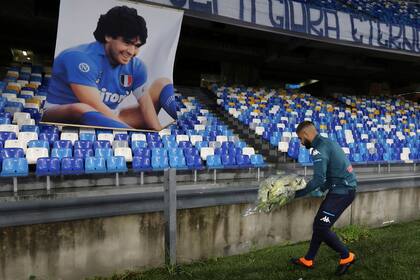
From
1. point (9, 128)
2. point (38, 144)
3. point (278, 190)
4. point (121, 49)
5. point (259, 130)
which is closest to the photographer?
point (278, 190)

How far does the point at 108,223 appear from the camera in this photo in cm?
402

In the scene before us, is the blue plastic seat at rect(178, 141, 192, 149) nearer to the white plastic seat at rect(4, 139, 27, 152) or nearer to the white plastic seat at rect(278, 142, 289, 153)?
the white plastic seat at rect(278, 142, 289, 153)

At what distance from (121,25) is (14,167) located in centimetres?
554

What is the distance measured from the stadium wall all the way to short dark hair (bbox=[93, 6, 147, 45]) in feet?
23.4

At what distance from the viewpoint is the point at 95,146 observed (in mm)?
7891

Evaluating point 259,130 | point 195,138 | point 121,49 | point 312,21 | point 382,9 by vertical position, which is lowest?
point 195,138

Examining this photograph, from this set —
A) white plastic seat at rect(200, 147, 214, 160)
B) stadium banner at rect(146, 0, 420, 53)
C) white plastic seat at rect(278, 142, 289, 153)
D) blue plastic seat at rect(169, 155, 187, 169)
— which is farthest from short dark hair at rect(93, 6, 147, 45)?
white plastic seat at rect(278, 142, 289, 153)

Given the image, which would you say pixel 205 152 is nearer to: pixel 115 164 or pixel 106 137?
pixel 115 164

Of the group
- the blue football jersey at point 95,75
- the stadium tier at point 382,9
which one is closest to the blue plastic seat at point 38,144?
the blue football jersey at point 95,75

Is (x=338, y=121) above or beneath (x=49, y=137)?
above

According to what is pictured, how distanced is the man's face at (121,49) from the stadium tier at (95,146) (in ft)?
7.57

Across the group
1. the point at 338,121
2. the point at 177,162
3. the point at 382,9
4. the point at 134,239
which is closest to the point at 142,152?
the point at 177,162

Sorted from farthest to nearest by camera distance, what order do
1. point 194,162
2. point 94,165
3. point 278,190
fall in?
point 194,162 → point 94,165 → point 278,190

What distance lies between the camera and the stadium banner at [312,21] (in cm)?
1144
